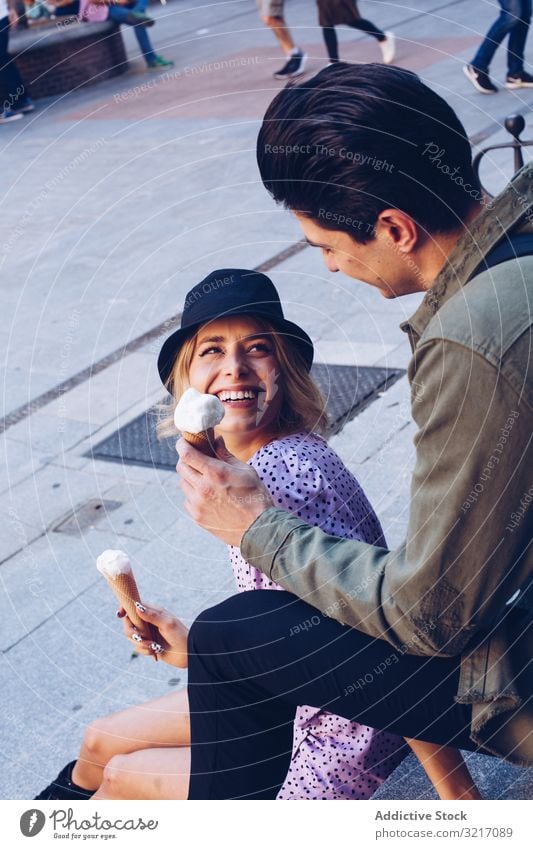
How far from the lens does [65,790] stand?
2270mm

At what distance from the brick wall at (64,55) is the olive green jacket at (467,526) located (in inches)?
382

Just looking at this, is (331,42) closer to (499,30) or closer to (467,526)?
(499,30)

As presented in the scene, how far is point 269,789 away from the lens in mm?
1819

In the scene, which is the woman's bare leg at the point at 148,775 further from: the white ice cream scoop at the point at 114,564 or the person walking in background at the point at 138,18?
the person walking in background at the point at 138,18

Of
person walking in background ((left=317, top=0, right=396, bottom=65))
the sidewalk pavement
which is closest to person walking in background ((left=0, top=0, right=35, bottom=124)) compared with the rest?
the sidewalk pavement

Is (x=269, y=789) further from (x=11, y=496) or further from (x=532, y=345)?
(x=11, y=496)

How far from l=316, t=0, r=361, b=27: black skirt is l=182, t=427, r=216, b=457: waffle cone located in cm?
661

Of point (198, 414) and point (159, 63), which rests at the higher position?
point (198, 414)

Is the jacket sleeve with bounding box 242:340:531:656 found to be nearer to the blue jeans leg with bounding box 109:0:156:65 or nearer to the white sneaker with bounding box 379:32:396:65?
the white sneaker with bounding box 379:32:396:65

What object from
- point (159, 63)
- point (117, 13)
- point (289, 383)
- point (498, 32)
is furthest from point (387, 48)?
point (289, 383)

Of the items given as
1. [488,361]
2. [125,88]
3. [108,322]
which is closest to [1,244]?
[108,322]

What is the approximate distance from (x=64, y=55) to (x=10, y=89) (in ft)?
2.38

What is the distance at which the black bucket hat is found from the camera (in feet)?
7.02

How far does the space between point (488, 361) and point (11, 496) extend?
104 inches
